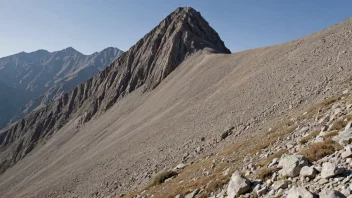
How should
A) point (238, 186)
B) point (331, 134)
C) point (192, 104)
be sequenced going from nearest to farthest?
point (238, 186)
point (331, 134)
point (192, 104)

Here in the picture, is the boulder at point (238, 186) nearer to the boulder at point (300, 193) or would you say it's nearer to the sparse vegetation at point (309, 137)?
the boulder at point (300, 193)

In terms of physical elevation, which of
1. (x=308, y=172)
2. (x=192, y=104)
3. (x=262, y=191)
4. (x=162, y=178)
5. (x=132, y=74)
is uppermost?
(x=132, y=74)

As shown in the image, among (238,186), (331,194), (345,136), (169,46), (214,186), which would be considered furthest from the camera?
(169,46)

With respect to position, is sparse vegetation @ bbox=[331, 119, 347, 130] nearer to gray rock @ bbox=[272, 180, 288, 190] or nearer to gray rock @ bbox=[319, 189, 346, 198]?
gray rock @ bbox=[272, 180, 288, 190]

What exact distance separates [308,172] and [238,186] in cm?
292

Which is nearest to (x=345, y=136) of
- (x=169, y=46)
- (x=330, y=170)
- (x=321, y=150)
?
(x=321, y=150)

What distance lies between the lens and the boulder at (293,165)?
10.8 metres

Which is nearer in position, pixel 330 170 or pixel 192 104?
pixel 330 170

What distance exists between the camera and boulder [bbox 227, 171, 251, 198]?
38.9ft

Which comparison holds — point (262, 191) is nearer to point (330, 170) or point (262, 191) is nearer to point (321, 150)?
point (330, 170)

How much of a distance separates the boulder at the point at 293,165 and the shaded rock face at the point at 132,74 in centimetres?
9046

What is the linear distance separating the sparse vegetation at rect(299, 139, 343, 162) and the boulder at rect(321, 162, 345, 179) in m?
1.77

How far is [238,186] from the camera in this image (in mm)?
12094

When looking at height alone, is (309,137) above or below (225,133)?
above
